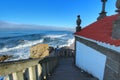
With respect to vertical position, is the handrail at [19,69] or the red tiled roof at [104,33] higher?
the red tiled roof at [104,33]

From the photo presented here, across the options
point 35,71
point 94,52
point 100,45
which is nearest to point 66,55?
point 94,52

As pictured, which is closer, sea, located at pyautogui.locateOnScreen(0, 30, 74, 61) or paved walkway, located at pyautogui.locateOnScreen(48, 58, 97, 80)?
paved walkway, located at pyautogui.locateOnScreen(48, 58, 97, 80)

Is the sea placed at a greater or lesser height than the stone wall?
lesser

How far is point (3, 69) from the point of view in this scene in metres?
2.54

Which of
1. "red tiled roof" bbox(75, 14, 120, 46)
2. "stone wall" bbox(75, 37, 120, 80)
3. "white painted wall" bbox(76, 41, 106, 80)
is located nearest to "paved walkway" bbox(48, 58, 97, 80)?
"white painted wall" bbox(76, 41, 106, 80)

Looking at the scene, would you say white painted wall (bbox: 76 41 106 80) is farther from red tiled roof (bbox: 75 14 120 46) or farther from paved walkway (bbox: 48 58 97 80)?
red tiled roof (bbox: 75 14 120 46)

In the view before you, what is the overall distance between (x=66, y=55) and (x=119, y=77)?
12.4 meters

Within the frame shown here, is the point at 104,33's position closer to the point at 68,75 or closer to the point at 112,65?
the point at 112,65

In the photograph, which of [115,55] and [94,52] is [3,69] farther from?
[94,52]

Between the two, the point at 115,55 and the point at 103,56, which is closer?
the point at 115,55

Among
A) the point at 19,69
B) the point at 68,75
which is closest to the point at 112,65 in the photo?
the point at 68,75

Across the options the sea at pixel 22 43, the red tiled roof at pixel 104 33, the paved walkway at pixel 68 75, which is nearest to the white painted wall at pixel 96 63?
the paved walkway at pixel 68 75

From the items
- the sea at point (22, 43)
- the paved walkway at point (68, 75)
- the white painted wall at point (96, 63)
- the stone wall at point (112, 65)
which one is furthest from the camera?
the sea at point (22, 43)

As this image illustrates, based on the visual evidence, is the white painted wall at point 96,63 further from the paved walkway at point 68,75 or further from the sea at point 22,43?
the sea at point 22,43
